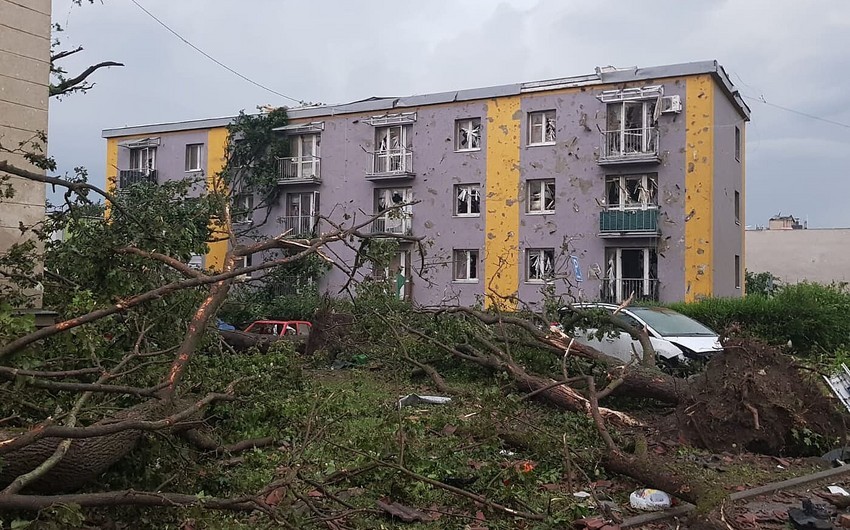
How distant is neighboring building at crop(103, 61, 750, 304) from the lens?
2409 cm

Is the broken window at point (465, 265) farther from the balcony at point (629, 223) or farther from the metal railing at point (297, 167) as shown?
the metal railing at point (297, 167)

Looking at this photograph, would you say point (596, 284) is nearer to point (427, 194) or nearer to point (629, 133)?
point (629, 133)

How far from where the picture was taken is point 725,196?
2545cm

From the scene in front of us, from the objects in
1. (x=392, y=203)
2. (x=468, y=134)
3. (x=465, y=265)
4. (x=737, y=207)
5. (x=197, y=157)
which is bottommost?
(x=465, y=265)

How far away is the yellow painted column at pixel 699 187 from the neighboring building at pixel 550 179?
4 centimetres

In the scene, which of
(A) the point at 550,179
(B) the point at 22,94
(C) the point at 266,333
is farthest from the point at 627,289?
(B) the point at 22,94

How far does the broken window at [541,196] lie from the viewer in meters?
26.5

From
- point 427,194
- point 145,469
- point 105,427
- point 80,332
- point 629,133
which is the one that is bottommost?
point 145,469

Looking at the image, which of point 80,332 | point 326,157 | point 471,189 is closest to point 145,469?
point 80,332

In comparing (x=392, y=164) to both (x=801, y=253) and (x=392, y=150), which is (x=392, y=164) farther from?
(x=801, y=253)

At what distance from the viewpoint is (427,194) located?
28.3 meters

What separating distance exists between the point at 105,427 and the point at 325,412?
2.66 metres

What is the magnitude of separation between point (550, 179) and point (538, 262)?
118 inches

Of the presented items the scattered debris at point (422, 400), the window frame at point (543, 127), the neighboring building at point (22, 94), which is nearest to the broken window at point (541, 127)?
the window frame at point (543, 127)
